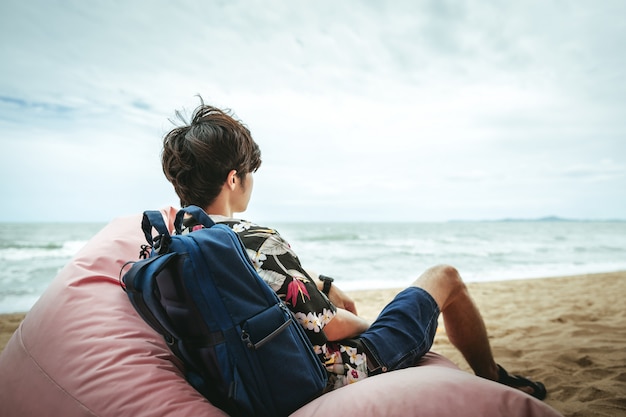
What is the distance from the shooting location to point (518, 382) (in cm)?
192

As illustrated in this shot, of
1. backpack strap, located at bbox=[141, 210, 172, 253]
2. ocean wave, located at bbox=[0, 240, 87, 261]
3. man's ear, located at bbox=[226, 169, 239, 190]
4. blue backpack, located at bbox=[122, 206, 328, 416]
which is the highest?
man's ear, located at bbox=[226, 169, 239, 190]

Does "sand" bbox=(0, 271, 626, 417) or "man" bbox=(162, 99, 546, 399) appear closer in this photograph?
"man" bbox=(162, 99, 546, 399)

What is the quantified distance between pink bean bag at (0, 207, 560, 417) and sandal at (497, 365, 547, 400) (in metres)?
1.14

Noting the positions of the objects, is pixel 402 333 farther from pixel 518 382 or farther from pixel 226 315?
pixel 518 382

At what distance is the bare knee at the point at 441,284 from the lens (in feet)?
5.35

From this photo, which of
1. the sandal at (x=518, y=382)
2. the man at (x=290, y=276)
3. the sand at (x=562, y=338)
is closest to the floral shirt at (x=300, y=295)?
the man at (x=290, y=276)

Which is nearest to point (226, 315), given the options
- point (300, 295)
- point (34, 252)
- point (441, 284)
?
point (300, 295)

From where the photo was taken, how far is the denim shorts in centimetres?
130

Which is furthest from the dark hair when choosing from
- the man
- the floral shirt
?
the floral shirt

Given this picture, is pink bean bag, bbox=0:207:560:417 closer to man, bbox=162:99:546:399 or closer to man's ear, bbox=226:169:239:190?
man, bbox=162:99:546:399

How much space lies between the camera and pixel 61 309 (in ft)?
3.81

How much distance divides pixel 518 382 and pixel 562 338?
64.6 inches

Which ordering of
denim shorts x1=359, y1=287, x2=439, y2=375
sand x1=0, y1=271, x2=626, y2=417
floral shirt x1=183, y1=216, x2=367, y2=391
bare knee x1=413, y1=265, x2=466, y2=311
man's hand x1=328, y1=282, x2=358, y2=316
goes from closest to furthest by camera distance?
floral shirt x1=183, y1=216, x2=367, y2=391, denim shorts x1=359, y1=287, x2=439, y2=375, bare knee x1=413, y1=265, x2=466, y2=311, man's hand x1=328, y1=282, x2=358, y2=316, sand x1=0, y1=271, x2=626, y2=417

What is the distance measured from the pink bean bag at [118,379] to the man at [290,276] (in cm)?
25
